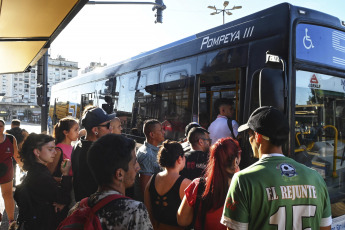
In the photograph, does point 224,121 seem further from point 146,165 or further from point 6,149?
point 6,149

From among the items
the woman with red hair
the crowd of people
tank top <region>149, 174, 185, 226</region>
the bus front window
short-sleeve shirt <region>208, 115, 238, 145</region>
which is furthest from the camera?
short-sleeve shirt <region>208, 115, 238, 145</region>

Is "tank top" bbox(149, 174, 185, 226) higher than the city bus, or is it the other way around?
the city bus

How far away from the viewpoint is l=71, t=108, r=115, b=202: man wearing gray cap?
2.84 metres

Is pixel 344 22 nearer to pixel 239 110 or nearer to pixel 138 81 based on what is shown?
pixel 239 110

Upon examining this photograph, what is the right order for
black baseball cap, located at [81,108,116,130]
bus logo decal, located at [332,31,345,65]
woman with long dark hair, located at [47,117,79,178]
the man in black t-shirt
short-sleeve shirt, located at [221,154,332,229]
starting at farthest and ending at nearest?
bus logo decal, located at [332,31,345,65] < woman with long dark hair, located at [47,117,79,178] < the man in black t-shirt < black baseball cap, located at [81,108,116,130] < short-sleeve shirt, located at [221,154,332,229]

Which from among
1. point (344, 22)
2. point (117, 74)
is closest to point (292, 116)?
point (344, 22)

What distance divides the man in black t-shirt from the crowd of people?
12 mm

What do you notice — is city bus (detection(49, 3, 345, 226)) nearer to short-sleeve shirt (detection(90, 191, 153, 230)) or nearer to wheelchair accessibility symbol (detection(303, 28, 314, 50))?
wheelchair accessibility symbol (detection(303, 28, 314, 50))

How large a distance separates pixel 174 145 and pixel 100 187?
133 centimetres

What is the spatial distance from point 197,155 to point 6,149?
369 cm

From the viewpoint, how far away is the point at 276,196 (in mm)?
1773

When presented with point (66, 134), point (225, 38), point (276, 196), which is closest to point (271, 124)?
point (276, 196)

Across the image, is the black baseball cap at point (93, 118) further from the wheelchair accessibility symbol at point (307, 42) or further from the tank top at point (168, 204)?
the wheelchair accessibility symbol at point (307, 42)

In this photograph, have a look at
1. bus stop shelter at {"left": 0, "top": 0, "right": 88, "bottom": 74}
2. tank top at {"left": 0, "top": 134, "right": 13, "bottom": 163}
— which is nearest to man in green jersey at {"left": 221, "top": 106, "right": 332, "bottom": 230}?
bus stop shelter at {"left": 0, "top": 0, "right": 88, "bottom": 74}
